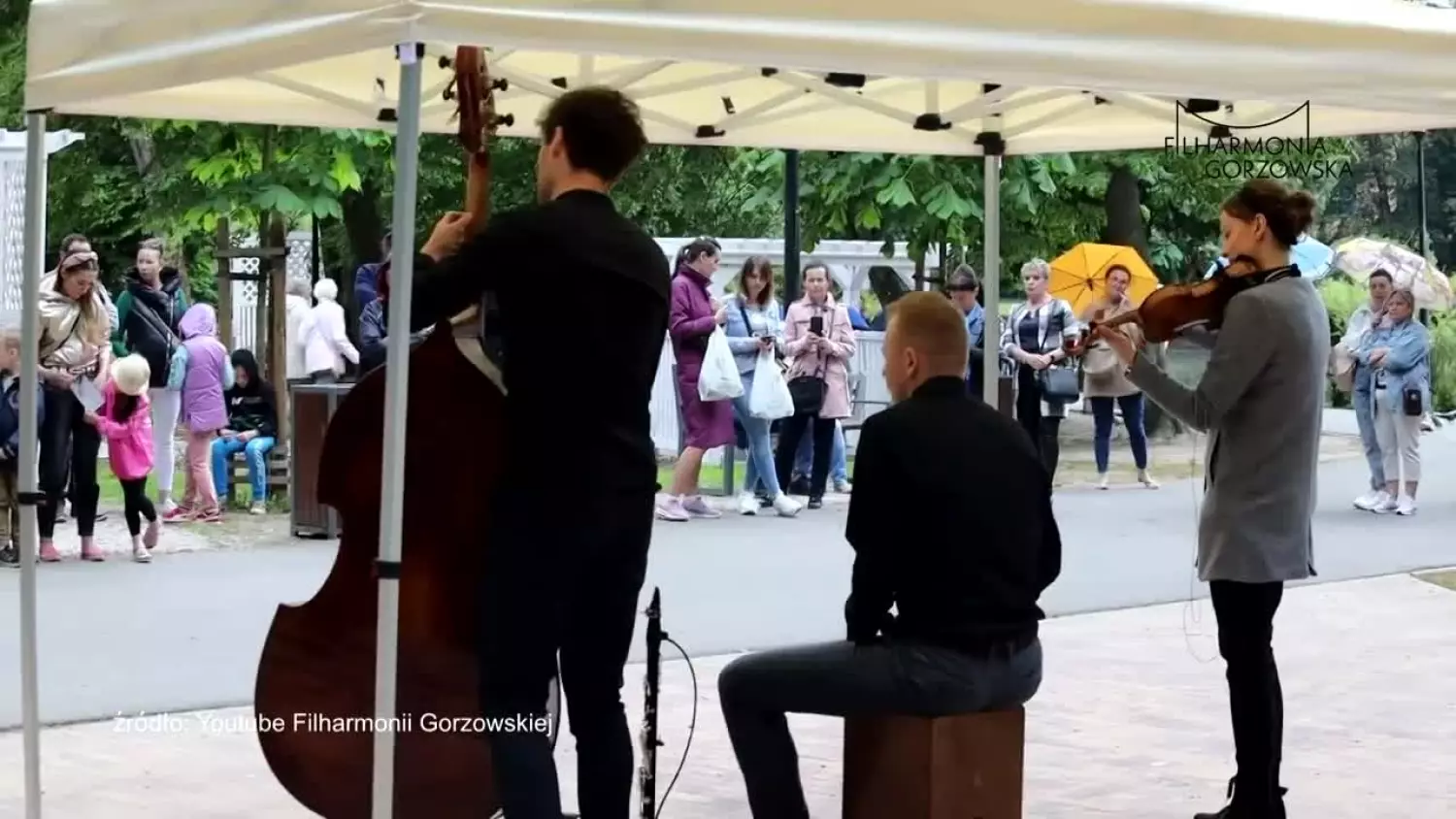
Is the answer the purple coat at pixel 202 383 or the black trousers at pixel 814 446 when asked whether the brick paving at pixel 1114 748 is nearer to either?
the black trousers at pixel 814 446

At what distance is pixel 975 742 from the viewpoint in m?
4.51

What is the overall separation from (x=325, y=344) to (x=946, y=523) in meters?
9.29

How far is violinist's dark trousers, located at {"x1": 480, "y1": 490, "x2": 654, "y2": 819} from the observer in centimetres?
416

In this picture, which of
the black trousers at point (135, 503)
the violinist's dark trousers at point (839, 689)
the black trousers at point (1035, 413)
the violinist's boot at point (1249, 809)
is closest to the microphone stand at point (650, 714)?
the violinist's dark trousers at point (839, 689)

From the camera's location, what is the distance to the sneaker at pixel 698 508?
13281 mm

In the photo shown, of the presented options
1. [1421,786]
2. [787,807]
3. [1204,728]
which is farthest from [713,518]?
[787,807]

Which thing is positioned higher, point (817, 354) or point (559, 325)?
point (817, 354)

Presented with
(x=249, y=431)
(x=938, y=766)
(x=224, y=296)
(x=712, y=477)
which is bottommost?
(x=938, y=766)

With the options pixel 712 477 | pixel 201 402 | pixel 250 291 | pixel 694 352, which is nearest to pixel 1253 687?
pixel 694 352

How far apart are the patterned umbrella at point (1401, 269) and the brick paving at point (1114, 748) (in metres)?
5.96

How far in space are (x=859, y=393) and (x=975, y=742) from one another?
12.6 m

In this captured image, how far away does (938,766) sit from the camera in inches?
175

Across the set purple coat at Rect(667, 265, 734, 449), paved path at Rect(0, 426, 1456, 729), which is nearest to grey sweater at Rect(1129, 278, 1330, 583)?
paved path at Rect(0, 426, 1456, 729)

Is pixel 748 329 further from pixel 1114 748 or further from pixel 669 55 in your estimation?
pixel 669 55
